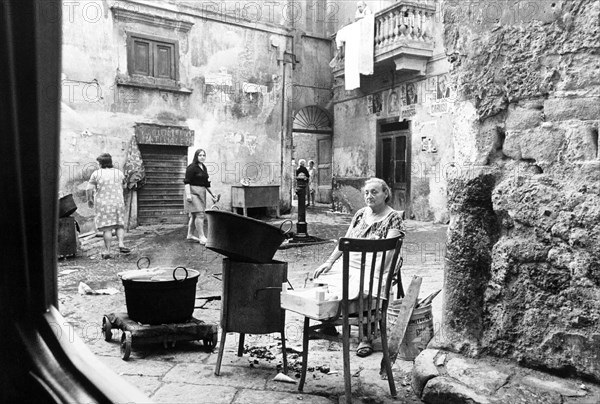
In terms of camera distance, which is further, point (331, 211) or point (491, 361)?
point (331, 211)

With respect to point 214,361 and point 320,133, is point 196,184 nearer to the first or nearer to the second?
point 214,361

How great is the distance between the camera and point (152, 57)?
12.7 m

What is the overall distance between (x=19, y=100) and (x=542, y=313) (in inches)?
105

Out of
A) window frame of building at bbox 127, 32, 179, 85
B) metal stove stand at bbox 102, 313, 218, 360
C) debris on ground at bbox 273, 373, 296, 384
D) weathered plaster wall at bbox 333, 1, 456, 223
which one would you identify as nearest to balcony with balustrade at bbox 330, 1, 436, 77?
weathered plaster wall at bbox 333, 1, 456, 223

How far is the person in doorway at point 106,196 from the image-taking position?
316 inches

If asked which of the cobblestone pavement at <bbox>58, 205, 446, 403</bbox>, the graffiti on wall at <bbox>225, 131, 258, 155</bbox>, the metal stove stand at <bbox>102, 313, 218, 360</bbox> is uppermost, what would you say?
the graffiti on wall at <bbox>225, 131, 258, 155</bbox>

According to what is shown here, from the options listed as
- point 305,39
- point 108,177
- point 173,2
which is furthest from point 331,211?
point 108,177

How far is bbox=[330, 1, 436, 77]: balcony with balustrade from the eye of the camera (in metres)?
13.1

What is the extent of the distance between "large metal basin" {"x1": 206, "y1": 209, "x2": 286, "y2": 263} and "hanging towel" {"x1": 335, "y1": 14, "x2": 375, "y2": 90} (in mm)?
11483

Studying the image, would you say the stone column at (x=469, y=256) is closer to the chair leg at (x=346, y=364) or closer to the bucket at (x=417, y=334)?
the chair leg at (x=346, y=364)

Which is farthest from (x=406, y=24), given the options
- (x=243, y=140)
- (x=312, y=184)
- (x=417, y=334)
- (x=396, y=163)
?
(x=417, y=334)

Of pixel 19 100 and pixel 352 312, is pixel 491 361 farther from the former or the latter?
pixel 19 100

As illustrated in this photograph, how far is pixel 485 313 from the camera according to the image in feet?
9.79

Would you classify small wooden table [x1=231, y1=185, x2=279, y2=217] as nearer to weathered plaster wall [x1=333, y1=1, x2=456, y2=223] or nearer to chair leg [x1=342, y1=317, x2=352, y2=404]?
weathered plaster wall [x1=333, y1=1, x2=456, y2=223]
